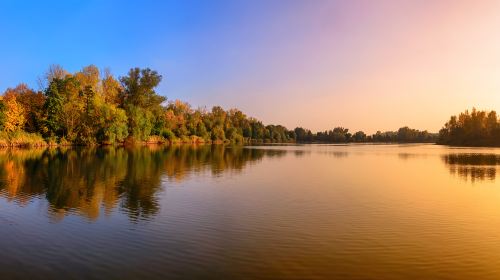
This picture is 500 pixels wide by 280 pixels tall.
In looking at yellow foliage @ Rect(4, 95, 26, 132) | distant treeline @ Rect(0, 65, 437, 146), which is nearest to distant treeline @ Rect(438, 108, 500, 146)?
distant treeline @ Rect(0, 65, 437, 146)

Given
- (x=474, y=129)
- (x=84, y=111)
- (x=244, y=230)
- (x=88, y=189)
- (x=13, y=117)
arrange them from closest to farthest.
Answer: (x=244, y=230), (x=88, y=189), (x=13, y=117), (x=84, y=111), (x=474, y=129)

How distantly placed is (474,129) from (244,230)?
14617cm

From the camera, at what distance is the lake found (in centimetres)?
865

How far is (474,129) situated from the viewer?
13288 centimetres

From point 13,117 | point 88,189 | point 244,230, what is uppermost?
point 13,117

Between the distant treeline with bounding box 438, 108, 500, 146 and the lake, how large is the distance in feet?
406

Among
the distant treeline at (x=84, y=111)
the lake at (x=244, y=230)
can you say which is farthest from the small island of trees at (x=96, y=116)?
the lake at (x=244, y=230)

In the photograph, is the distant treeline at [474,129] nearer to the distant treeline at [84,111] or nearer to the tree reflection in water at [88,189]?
the distant treeline at [84,111]

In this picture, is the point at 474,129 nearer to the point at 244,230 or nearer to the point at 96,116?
the point at 96,116

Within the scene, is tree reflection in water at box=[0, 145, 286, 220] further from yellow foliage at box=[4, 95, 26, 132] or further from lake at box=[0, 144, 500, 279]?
yellow foliage at box=[4, 95, 26, 132]

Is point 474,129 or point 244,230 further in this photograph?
point 474,129

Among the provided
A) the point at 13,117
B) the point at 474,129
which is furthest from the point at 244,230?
the point at 474,129

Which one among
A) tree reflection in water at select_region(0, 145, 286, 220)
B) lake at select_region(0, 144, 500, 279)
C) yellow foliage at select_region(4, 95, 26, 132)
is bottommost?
lake at select_region(0, 144, 500, 279)

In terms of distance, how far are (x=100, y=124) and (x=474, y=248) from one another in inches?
3014
